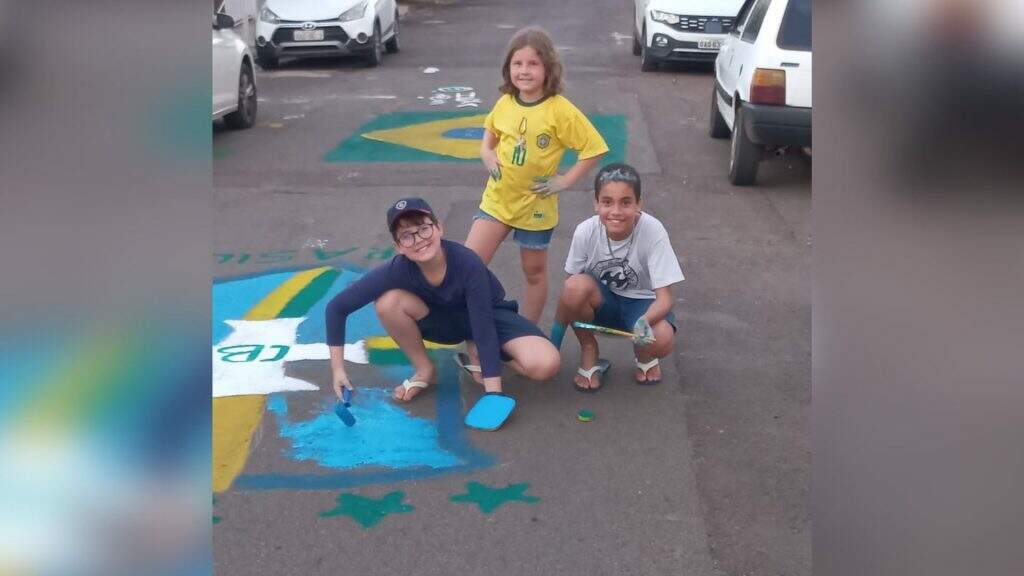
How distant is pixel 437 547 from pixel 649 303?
1708 mm

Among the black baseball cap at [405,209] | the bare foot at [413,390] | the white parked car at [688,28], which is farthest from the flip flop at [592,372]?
the white parked car at [688,28]

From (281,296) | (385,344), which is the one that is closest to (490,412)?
(385,344)

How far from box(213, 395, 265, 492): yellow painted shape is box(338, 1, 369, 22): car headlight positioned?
12809 mm

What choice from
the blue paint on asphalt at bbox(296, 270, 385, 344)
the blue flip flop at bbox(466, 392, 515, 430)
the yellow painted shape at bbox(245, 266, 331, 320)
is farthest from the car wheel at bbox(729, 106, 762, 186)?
the blue flip flop at bbox(466, 392, 515, 430)

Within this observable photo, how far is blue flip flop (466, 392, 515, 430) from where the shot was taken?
4.50m

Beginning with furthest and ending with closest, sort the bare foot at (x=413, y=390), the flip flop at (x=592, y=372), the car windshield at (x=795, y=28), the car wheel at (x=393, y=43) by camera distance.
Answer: the car wheel at (x=393, y=43), the car windshield at (x=795, y=28), the flip flop at (x=592, y=372), the bare foot at (x=413, y=390)

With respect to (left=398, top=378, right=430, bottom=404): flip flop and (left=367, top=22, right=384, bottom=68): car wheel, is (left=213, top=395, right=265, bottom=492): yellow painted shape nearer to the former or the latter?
(left=398, top=378, right=430, bottom=404): flip flop

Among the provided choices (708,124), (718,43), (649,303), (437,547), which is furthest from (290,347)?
(718,43)

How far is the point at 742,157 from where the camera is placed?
8.94 meters

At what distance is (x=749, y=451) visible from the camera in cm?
429

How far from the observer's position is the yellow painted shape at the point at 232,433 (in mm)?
4145

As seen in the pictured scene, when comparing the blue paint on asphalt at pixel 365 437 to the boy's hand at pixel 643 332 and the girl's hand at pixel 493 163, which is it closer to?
the boy's hand at pixel 643 332
